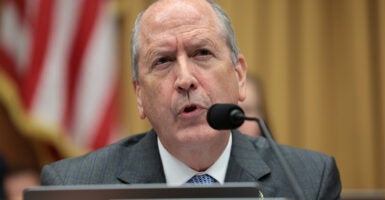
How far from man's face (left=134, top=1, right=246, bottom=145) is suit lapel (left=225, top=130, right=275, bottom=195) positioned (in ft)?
0.72

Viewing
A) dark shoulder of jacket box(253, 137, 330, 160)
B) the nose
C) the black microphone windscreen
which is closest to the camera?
the black microphone windscreen

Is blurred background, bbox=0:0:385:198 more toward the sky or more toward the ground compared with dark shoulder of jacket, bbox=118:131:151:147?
more toward the ground

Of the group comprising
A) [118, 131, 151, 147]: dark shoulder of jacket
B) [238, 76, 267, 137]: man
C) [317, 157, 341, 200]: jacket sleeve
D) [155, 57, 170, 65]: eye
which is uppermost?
[155, 57, 170, 65]: eye

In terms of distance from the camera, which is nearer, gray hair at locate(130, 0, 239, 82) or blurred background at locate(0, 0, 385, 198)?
gray hair at locate(130, 0, 239, 82)

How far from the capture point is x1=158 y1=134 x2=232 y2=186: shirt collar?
287 cm

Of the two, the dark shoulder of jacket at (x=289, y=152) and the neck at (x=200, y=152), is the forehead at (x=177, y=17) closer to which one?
the neck at (x=200, y=152)

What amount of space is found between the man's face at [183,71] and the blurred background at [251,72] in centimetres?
237

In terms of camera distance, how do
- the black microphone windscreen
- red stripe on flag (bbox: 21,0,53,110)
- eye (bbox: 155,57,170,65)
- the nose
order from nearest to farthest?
the black microphone windscreen, the nose, eye (bbox: 155,57,170,65), red stripe on flag (bbox: 21,0,53,110)

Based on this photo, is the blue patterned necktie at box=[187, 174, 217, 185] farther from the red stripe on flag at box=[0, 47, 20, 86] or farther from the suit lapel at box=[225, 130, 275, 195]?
the red stripe on flag at box=[0, 47, 20, 86]

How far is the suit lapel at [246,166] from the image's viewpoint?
2910mm

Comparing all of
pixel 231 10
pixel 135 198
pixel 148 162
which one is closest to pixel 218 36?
pixel 148 162

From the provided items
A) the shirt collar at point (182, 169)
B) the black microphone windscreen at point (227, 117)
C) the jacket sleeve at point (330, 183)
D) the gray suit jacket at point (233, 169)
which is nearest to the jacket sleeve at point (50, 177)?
the gray suit jacket at point (233, 169)

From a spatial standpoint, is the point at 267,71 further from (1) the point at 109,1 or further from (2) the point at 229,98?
(2) the point at 229,98

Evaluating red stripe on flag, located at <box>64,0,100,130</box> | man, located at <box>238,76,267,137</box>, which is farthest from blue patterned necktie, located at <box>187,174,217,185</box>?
red stripe on flag, located at <box>64,0,100,130</box>
